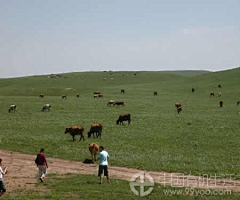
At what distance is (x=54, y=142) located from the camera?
96.1 feet

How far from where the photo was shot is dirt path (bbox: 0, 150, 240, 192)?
17.8 m

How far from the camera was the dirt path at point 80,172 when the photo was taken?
58.4ft

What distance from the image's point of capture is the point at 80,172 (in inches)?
815

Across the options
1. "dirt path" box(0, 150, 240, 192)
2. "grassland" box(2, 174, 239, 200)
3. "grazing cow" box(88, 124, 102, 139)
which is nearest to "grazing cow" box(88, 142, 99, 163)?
"dirt path" box(0, 150, 240, 192)

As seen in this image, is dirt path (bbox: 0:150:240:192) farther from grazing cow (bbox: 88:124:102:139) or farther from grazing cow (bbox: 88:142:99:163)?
grazing cow (bbox: 88:124:102:139)

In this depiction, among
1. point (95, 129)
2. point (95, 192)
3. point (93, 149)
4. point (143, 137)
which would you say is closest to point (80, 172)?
point (93, 149)

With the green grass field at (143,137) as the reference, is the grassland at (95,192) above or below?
below

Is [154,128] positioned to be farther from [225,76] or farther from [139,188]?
[225,76]

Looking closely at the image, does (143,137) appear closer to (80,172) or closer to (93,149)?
(93,149)

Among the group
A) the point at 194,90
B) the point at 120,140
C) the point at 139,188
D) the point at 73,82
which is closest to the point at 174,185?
the point at 139,188

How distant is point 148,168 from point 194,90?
6957 cm

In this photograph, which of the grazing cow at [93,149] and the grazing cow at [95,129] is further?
the grazing cow at [95,129]

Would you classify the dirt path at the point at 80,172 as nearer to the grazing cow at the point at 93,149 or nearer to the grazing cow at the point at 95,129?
the grazing cow at the point at 93,149

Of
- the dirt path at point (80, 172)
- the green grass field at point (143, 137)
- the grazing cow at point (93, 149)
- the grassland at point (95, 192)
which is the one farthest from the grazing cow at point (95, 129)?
the grassland at point (95, 192)
